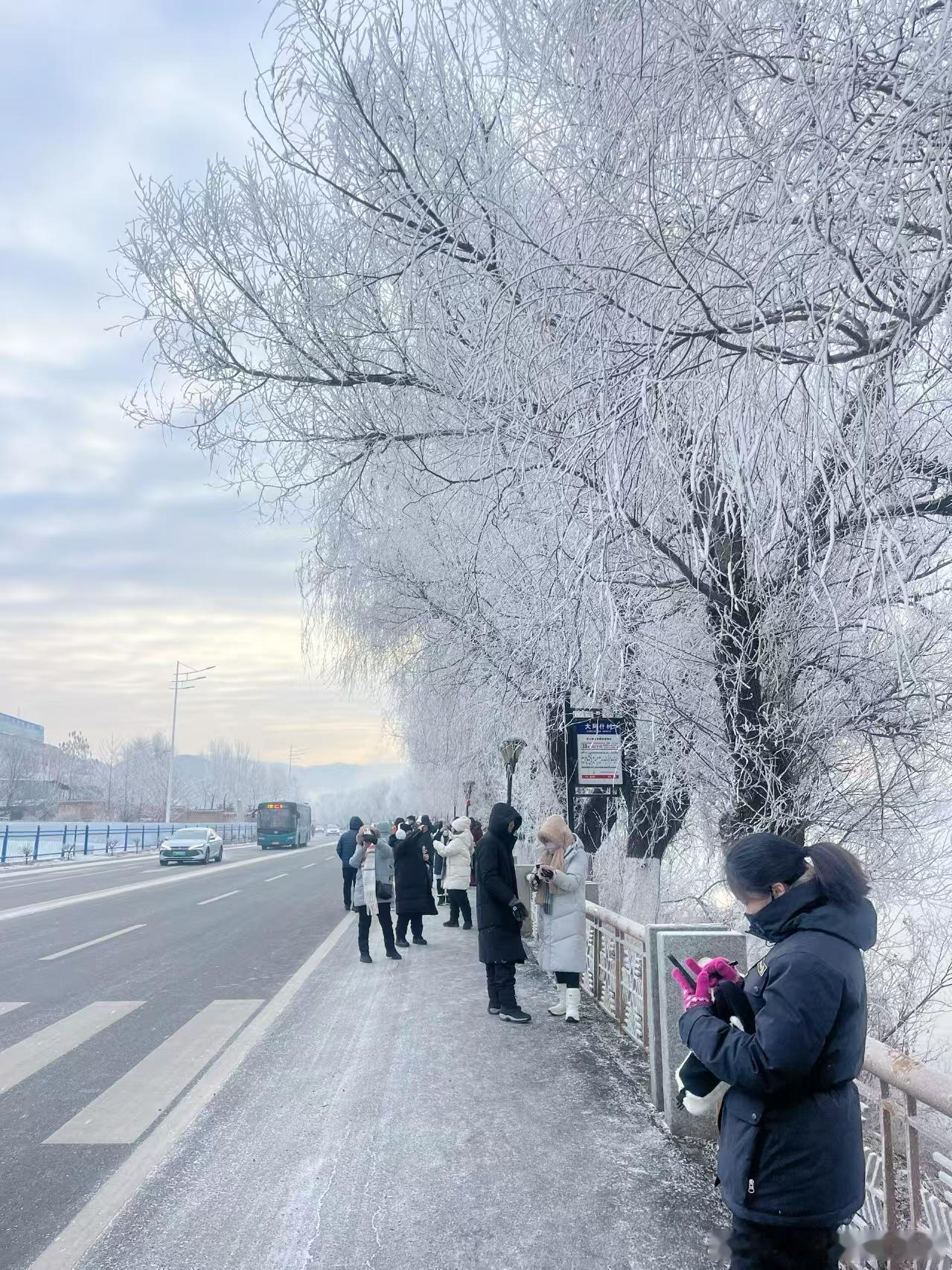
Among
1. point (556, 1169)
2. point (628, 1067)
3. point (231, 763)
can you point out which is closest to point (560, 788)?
point (628, 1067)

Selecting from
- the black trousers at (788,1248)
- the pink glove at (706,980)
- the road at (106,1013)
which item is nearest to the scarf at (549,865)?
the road at (106,1013)

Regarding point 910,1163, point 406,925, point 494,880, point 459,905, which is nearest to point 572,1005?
point 494,880

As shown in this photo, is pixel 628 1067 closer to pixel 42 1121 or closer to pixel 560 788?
pixel 42 1121

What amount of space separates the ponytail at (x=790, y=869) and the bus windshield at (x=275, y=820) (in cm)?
5740

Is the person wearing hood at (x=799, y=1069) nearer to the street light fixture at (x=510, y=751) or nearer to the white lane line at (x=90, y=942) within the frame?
the white lane line at (x=90, y=942)

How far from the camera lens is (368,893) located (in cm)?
1100

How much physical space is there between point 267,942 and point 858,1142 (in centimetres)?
1163

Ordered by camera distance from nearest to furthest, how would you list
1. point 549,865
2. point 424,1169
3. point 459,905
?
point 424,1169
point 549,865
point 459,905

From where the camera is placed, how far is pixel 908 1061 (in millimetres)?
3121

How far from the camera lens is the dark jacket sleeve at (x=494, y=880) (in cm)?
808

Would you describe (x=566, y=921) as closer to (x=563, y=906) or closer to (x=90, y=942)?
(x=563, y=906)

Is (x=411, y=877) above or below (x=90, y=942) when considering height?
above

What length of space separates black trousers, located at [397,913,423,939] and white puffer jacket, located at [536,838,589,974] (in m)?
4.44

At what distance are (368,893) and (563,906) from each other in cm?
390
